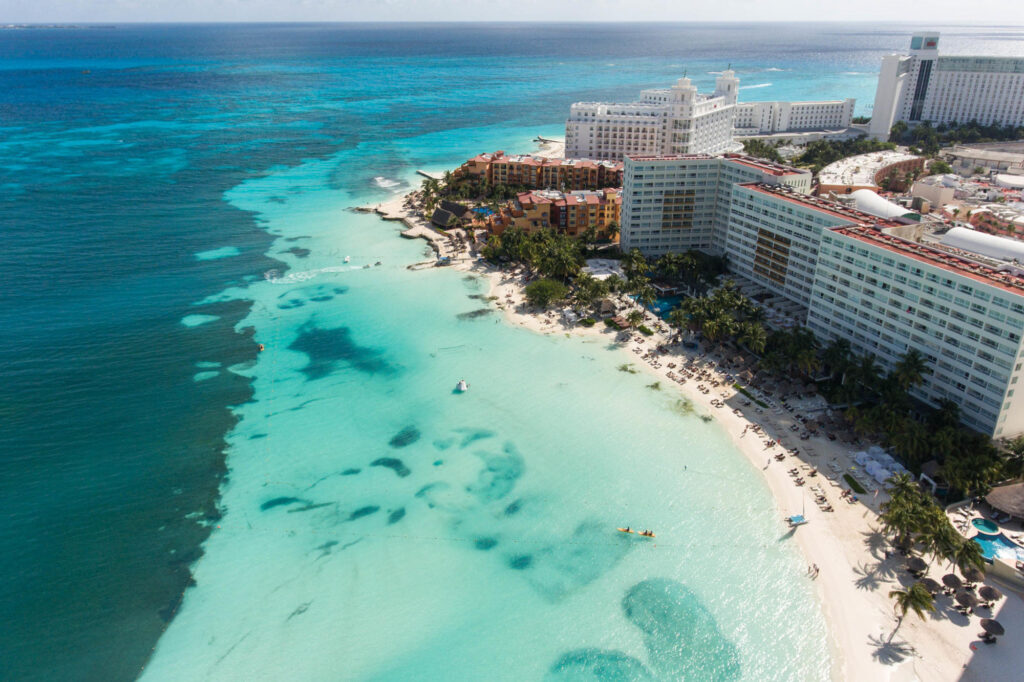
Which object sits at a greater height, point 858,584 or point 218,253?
point 218,253

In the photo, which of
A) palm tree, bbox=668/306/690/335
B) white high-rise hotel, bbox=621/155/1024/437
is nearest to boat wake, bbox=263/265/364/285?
white high-rise hotel, bbox=621/155/1024/437

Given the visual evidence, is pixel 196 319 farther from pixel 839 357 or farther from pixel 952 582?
pixel 952 582

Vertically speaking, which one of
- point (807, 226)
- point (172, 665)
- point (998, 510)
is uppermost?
point (807, 226)

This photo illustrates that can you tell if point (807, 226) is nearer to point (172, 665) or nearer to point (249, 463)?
point (249, 463)

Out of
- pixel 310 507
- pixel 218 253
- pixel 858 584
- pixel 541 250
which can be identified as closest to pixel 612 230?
pixel 541 250

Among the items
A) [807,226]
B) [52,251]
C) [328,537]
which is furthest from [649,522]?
[52,251]

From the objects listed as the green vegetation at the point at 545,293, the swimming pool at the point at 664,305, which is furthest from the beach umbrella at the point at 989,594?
the green vegetation at the point at 545,293
